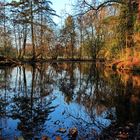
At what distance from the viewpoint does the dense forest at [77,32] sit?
63.1 feet

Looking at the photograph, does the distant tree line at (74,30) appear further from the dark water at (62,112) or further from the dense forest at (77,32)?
the dark water at (62,112)

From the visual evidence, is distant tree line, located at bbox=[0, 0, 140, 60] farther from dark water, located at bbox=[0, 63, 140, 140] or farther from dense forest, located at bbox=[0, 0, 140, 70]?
dark water, located at bbox=[0, 63, 140, 140]

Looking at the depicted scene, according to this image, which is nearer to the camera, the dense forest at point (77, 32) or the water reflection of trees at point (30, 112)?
the water reflection of trees at point (30, 112)

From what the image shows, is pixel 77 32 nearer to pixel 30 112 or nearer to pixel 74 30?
pixel 74 30

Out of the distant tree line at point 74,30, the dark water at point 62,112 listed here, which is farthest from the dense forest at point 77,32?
the dark water at point 62,112

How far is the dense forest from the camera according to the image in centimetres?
1923

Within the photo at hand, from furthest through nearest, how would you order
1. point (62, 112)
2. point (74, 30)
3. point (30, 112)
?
point (74, 30), point (62, 112), point (30, 112)

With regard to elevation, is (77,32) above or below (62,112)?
above

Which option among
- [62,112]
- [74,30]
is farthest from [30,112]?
[74,30]

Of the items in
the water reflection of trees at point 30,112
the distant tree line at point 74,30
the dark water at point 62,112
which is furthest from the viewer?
the distant tree line at point 74,30

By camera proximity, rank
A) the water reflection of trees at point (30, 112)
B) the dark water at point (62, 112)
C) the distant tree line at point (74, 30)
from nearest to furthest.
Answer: the dark water at point (62, 112) < the water reflection of trees at point (30, 112) < the distant tree line at point (74, 30)

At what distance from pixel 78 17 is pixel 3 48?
124ft

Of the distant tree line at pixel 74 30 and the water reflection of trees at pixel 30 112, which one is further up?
the distant tree line at pixel 74 30

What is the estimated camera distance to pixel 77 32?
76750 mm
